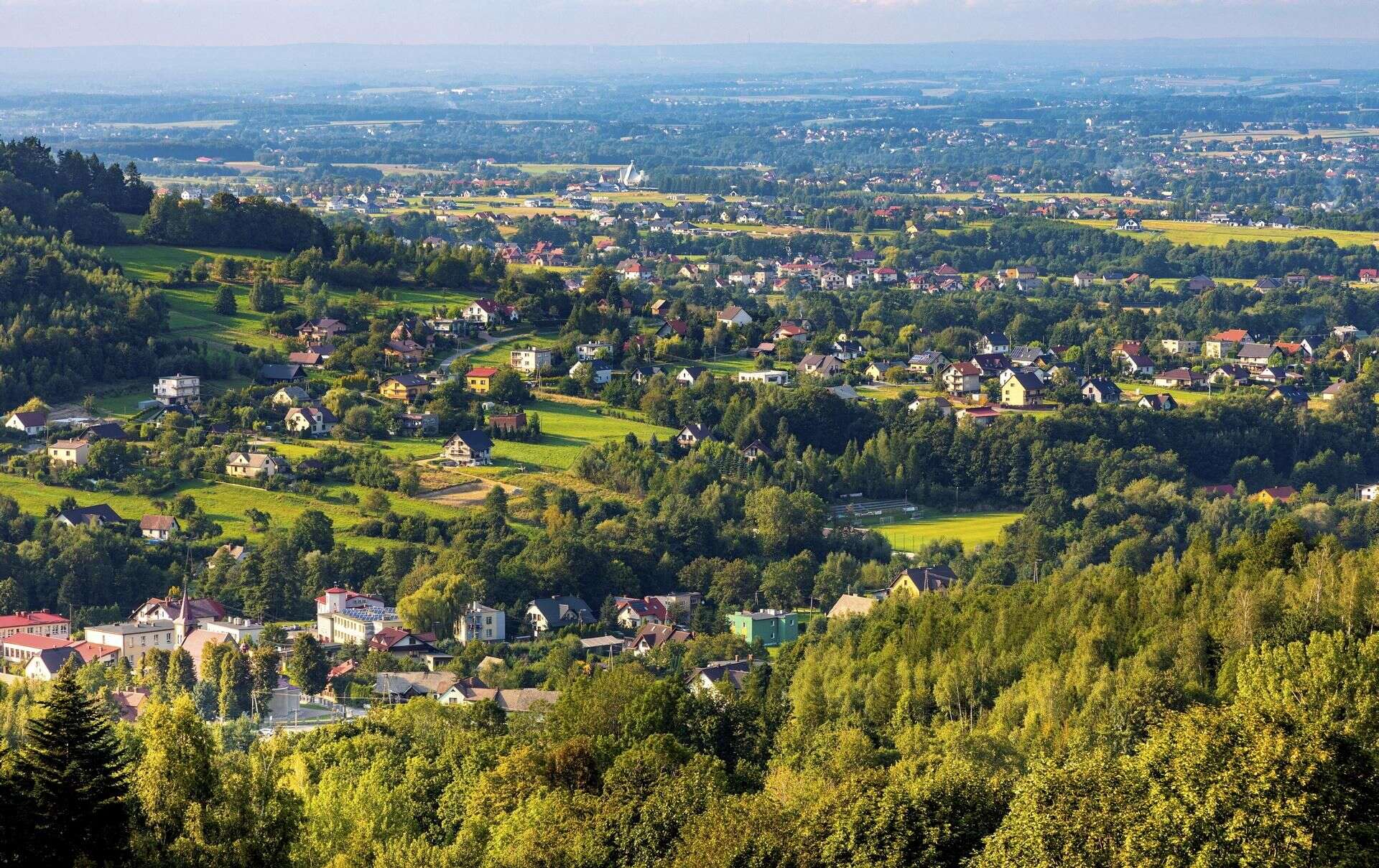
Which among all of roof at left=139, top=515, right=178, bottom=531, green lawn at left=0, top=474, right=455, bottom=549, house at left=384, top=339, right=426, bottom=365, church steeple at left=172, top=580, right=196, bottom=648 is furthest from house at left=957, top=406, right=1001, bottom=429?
church steeple at left=172, top=580, right=196, bottom=648

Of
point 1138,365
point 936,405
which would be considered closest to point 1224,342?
point 1138,365

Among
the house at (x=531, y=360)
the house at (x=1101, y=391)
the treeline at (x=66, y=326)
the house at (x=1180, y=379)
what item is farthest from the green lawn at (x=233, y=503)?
the house at (x=1180, y=379)

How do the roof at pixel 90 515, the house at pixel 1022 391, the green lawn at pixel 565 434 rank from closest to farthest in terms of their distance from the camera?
1. the roof at pixel 90 515
2. the green lawn at pixel 565 434
3. the house at pixel 1022 391

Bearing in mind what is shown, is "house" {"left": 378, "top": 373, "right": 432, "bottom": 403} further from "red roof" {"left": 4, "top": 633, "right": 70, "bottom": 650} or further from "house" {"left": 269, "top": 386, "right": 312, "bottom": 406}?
"red roof" {"left": 4, "top": 633, "right": 70, "bottom": 650}

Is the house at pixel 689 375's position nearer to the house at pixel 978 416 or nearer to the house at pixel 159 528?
the house at pixel 978 416

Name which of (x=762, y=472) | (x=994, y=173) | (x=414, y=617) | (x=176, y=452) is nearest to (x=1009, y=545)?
(x=762, y=472)

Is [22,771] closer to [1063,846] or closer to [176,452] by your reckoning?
[1063,846]
